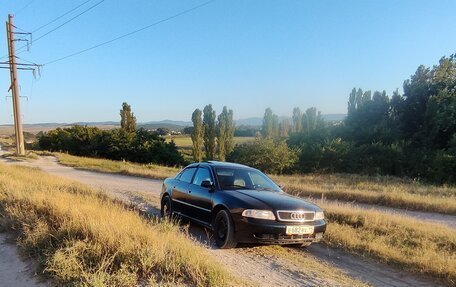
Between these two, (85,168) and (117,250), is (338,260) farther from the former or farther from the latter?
(85,168)

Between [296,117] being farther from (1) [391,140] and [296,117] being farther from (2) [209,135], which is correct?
(1) [391,140]

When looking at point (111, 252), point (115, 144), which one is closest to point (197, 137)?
point (115, 144)

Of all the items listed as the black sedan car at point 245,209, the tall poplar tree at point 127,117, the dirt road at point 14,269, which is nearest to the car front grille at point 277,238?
the black sedan car at point 245,209

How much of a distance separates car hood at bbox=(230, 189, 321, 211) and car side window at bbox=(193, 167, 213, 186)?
100 centimetres

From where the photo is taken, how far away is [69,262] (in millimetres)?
5438

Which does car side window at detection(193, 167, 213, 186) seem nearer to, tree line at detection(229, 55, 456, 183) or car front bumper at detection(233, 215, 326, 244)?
car front bumper at detection(233, 215, 326, 244)

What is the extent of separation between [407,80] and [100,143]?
40677 mm

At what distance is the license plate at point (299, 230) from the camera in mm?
7301

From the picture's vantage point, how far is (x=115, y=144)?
56344mm

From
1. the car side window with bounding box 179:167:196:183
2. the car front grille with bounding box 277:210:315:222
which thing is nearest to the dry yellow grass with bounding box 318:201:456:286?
the car front grille with bounding box 277:210:315:222

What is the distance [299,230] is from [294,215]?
10.7 inches

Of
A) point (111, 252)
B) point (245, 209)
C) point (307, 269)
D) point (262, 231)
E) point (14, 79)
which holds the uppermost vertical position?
point (14, 79)

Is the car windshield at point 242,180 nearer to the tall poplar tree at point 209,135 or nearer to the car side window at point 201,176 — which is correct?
the car side window at point 201,176

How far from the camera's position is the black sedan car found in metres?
7.29
